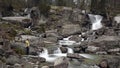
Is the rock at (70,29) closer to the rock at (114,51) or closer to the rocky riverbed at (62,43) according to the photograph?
the rocky riverbed at (62,43)

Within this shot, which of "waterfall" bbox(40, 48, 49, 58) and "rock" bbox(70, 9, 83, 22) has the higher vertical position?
"waterfall" bbox(40, 48, 49, 58)

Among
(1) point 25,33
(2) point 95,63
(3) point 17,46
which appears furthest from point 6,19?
(2) point 95,63

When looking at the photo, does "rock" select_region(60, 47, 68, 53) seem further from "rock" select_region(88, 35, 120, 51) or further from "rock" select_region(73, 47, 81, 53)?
"rock" select_region(88, 35, 120, 51)

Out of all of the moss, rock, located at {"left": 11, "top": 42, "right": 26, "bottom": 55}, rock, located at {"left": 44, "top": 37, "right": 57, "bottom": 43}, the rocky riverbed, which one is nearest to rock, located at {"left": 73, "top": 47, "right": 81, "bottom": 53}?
the rocky riverbed

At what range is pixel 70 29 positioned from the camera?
256 feet

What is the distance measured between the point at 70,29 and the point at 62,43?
16.9 m

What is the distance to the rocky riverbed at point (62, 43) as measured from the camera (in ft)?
129

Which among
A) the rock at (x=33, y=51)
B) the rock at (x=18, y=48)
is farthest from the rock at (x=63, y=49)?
the rock at (x=18, y=48)

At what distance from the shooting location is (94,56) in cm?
4962

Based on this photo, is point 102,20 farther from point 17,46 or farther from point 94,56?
point 17,46

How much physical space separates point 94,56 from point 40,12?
4354cm

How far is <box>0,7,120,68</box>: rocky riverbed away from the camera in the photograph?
129ft

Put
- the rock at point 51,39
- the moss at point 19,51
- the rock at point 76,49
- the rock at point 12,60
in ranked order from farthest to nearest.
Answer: the rock at point 51,39 → the rock at point 76,49 → the moss at point 19,51 → the rock at point 12,60

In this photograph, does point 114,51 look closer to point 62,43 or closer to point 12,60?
point 62,43
